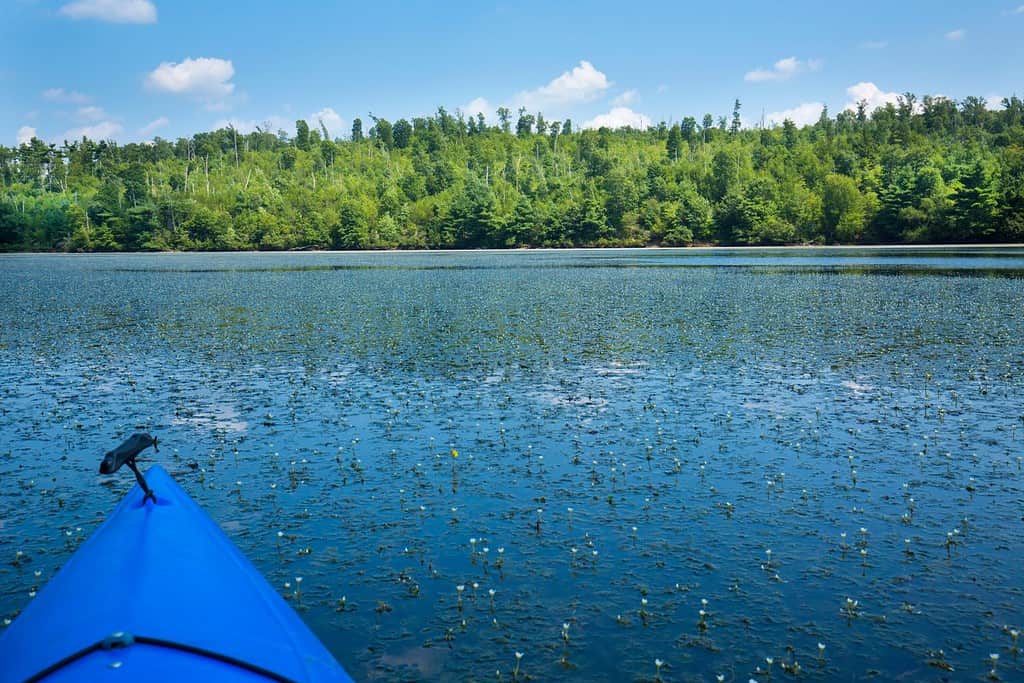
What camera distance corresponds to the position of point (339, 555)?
13.7 meters

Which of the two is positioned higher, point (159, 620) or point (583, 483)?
point (159, 620)

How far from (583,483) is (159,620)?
1087 cm

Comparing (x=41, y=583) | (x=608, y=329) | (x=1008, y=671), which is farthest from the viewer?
(x=608, y=329)

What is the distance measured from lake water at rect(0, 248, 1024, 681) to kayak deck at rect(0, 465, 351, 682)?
8.42 feet

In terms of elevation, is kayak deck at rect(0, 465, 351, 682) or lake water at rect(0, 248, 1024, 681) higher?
kayak deck at rect(0, 465, 351, 682)

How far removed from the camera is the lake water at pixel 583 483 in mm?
11047

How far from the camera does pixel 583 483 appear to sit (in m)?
17.1

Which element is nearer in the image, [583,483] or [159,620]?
[159,620]

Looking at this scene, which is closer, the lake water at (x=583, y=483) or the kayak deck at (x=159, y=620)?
the kayak deck at (x=159, y=620)

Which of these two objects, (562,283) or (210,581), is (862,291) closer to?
(562,283)

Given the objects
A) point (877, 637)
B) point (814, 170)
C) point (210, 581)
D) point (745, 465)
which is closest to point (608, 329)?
point (745, 465)

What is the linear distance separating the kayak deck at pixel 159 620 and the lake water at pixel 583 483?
8.42 feet

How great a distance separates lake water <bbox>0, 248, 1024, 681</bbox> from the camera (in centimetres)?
1105

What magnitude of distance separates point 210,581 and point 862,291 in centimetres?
5829
